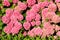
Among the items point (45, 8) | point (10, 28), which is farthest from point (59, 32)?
point (10, 28)

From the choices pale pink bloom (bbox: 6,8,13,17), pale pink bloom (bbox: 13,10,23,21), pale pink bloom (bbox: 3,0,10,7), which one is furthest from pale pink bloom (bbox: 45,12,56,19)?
pale pink bloom (bbox: 3,0,10,7)

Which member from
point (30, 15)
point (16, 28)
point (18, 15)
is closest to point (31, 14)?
point (30, 15)

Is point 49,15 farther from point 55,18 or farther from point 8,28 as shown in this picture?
point 8,28

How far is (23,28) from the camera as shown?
4.52m

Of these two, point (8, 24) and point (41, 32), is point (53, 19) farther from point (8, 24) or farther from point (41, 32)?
point (8, 24)

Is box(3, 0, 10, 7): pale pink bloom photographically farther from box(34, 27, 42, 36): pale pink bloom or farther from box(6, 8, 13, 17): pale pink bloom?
box(34, 27, 42, 36): pale pink bloom

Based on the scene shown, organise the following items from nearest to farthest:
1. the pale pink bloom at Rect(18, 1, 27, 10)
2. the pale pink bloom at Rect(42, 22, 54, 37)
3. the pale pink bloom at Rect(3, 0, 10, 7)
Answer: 1. the pale pink bloom at Rect(42, 22, 54, 37)
2. the pale pink bloom at Rect(18, 1, 27, 10)
3. the pale pink bloom at Rect(3, 0, 10, 7)

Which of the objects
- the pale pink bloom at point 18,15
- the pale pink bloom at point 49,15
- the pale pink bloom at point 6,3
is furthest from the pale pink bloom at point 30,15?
the pale pink bloom at point 6,3

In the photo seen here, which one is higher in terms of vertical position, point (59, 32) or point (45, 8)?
point (45, 8)

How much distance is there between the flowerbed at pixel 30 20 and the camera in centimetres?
437

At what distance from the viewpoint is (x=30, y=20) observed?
451 cm

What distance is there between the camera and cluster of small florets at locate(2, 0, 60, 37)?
4.38m

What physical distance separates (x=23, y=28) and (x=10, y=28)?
0.20 meters

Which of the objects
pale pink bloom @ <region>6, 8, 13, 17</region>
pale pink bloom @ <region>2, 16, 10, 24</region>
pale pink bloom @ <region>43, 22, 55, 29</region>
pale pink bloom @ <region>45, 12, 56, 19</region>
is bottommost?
pale pink bloom @ <region>43, 22, 55, 29</region>
